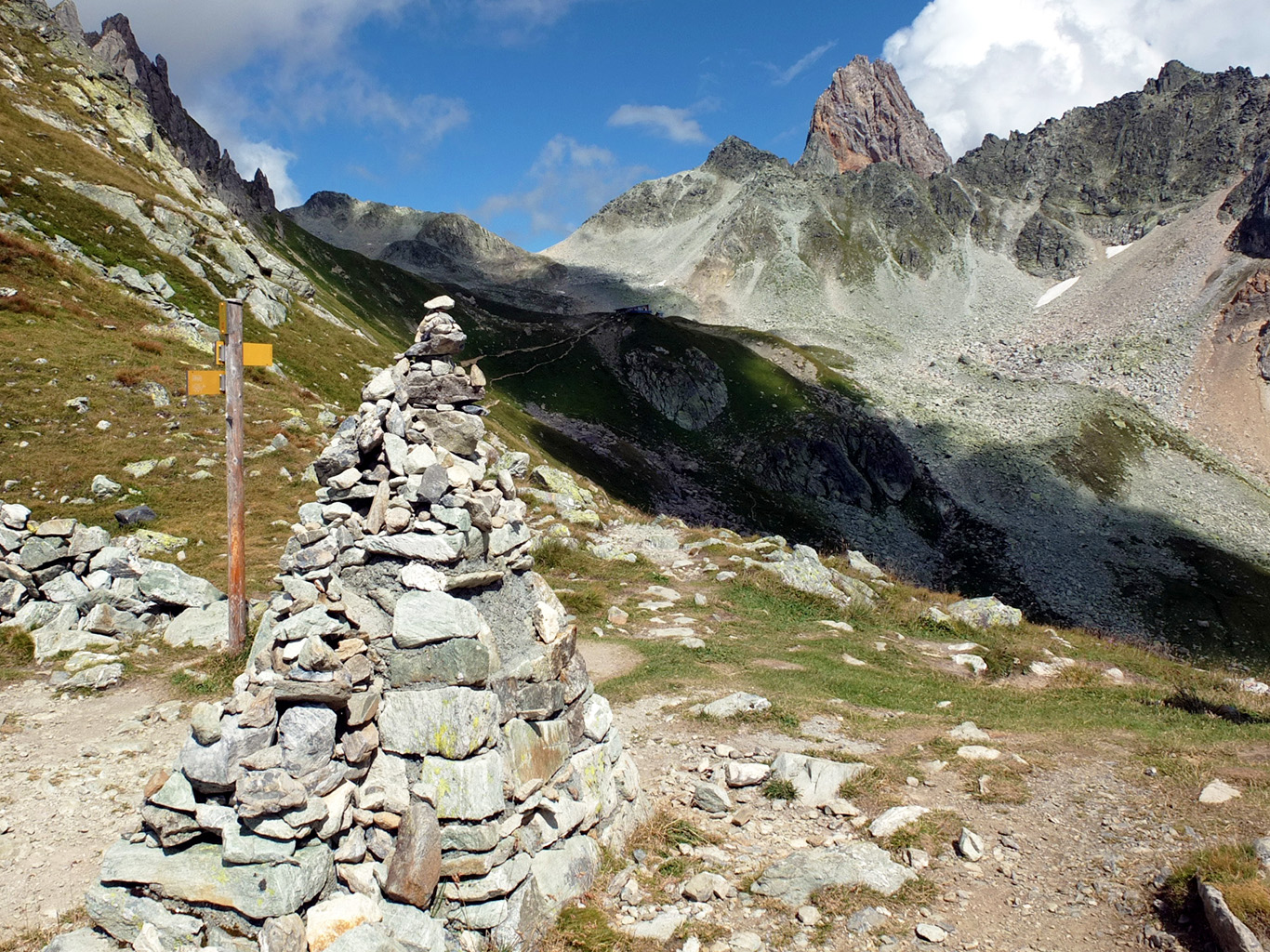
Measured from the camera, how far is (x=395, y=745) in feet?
26.1

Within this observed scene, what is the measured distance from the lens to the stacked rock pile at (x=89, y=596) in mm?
15703

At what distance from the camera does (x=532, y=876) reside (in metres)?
8.22

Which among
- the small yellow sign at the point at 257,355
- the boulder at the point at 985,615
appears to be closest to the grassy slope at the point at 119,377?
the small yellow sign at the point at 257,355

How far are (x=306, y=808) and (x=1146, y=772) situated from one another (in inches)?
496

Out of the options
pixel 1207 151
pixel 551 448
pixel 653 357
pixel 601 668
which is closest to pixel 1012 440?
pixel 653 357

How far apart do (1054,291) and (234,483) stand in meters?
162

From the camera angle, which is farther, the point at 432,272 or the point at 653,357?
the point at 432,272

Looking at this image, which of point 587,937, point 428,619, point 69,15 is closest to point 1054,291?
point 428,619

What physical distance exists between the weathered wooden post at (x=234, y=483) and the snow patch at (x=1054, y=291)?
497 ft

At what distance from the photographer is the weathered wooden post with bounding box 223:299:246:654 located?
51.0 ft

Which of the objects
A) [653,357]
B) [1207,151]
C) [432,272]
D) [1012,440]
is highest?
[1207,151]

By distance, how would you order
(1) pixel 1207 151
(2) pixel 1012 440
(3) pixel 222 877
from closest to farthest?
1. (3) pixel 222 877
2. (2) pixel 1012 440
3. (1) pixel 1207 151

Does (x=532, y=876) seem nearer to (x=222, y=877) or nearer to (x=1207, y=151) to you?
(x=222, y=877)

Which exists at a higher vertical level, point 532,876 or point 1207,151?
point 1207,151
